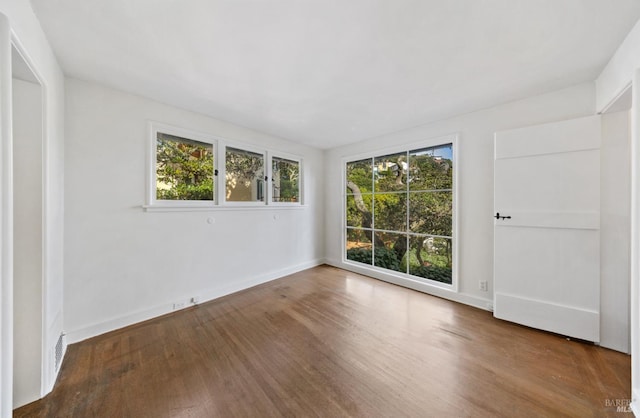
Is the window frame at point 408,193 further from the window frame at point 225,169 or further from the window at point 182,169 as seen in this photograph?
the window at point 182,169

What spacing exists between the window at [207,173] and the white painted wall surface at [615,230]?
3.83 metres

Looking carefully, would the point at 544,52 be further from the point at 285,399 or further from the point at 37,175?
the point at 37,175

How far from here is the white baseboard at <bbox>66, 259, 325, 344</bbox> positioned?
204 centimetres

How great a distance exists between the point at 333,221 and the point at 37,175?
3.83 metres

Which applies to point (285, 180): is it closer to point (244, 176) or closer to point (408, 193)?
point (244, 176)

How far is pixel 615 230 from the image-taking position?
196cm

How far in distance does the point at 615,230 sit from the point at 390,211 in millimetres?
2343

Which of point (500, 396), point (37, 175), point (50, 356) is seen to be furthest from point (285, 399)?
point (37, 175)

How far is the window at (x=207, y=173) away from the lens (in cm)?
255

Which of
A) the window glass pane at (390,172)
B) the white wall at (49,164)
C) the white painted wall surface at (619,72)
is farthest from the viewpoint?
the window glass pane at (390,172)

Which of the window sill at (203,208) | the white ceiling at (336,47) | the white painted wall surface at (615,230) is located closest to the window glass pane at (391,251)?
the window sill at (203,208)

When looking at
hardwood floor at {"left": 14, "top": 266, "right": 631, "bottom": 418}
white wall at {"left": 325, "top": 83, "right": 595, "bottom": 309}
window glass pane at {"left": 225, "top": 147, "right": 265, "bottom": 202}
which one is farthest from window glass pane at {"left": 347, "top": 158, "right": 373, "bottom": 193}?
hardwood floor at {"left": 14, "top": 266, "right": 631, "bottom": 418}

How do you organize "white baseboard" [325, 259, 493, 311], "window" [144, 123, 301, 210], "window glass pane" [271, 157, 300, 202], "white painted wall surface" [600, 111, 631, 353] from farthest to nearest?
"window glass pane" [271, 157, 300, 202]
"white baseboard" [325, 259, 493, 311]
"window" [144, 123, 301, 210]
"white painted wall surface" [600, 111, 631, 353]

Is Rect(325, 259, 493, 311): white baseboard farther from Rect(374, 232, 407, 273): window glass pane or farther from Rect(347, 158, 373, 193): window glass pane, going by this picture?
Rect(347, 158, 373, 193): window glass pane
